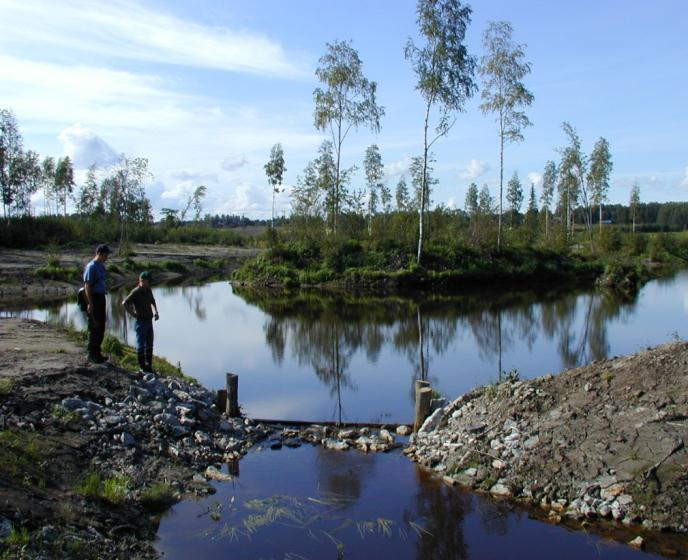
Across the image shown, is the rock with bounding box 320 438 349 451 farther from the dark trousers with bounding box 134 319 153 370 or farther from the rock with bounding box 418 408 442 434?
the dark trousers with bounding box 134 319 153 370

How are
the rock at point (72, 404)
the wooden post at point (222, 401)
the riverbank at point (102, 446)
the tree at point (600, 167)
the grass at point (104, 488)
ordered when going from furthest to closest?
the tree at point (600, 167)
the wooden post at point (222, 401)
the rock at point (72, 404)
the grass at point (104, 488)
the riverbank at point (102, 446)

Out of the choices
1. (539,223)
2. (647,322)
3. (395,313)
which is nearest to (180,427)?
(395,313)

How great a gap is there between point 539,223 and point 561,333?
50514 millimetres

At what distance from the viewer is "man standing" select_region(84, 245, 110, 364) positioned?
11.2 metres

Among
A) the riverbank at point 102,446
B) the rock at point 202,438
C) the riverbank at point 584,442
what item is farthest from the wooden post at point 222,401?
the riverbank at point 584,442

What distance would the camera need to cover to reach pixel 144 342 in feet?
40.4

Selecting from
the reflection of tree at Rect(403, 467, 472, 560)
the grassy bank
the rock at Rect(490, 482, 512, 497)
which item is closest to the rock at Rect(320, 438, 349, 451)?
the reflection of tree at Rect(403, 467, 472, 560)

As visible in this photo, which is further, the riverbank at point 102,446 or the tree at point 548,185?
the tree at point 548,185

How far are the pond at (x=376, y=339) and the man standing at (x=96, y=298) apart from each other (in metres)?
3.16

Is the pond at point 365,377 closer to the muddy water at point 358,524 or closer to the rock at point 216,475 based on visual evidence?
the muddy water at point 358,524

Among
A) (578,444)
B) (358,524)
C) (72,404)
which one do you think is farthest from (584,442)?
(72,404)

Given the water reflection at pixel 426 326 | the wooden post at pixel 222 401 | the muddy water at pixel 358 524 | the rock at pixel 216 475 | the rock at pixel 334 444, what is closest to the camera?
the muddy water at pixel 358 524

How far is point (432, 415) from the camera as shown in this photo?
1085 centimetres

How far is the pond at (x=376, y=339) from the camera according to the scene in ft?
47.1
